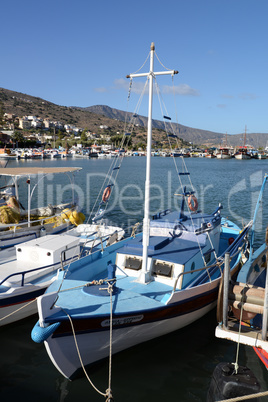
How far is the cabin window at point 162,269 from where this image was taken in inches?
448

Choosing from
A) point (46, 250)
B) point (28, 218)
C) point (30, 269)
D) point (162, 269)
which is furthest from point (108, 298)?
point (28, 218)

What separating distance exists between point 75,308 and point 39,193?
37.9m

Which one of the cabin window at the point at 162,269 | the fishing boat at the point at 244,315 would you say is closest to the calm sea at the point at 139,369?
the fishing boat at the point at 244,315

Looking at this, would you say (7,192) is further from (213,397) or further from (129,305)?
(213,397)

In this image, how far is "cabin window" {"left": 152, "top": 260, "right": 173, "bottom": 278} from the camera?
11.4 m

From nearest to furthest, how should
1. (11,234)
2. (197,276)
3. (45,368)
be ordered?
1. (45,368)
2. (197,276)
3. (11,234)

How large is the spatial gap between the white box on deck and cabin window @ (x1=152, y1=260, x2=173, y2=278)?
4.31 metres

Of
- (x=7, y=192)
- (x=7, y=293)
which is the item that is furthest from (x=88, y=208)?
(x=7, y=293)

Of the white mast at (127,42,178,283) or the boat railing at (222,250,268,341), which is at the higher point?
the white mast at (127,42,178,283)

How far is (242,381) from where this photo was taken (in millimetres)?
7121

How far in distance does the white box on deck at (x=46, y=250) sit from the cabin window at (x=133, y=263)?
3.12 meters

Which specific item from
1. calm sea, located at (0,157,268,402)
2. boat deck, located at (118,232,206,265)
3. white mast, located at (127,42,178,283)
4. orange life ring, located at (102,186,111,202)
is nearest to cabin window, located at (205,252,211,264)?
boat deck, located at (118,232,206,265)

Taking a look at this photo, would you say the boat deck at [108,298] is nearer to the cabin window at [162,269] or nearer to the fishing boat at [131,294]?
the fishing boat at [131,294]

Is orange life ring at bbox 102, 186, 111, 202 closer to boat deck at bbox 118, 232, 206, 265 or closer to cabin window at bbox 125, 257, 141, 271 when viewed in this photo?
boat deck at bbox 118, 232, 206, 265
